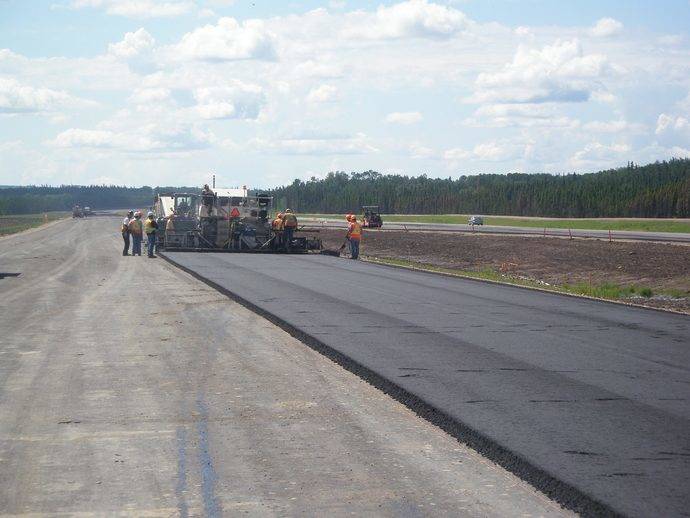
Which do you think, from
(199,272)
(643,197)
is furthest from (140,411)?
(643,197)

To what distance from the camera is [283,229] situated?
130 ft

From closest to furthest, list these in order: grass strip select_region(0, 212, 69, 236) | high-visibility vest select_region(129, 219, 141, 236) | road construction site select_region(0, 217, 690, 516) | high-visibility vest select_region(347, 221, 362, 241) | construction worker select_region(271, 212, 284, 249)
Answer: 1. road construction site select_region(0, 217, 690, 516)
2. high-visibility vest select_region(347, 221, 362, 241)
3. high-visibility vest select_region(129, 219, 141, 236)
4. construction worker select_region(271, 212, 284, 249)
5. grass strip select_region(0, 212, 69, 236)

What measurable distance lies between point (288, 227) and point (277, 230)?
51cm

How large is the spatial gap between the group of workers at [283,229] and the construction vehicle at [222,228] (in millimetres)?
40

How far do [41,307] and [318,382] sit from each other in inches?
377

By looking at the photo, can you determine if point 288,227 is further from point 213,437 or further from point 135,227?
point 213,437

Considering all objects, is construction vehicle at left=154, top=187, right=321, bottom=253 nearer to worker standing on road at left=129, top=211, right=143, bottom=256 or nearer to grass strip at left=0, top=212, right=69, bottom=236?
worker standing on road at left=129, top=211, right=143, bottom=256

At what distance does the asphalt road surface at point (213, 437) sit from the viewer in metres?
6.20

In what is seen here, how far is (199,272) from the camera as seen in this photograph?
26875mm

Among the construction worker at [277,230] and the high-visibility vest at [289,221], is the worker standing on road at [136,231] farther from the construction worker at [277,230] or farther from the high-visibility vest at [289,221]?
the high-visibility vest at [289,221]

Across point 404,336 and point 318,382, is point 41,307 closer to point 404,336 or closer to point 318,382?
point 404,336

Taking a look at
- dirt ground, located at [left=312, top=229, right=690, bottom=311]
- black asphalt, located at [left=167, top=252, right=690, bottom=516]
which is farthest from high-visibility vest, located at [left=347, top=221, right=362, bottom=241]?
black asphalt, located at [left=167, top=252, right=690, bottom=516]

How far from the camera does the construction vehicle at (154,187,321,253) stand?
39781 millimetres

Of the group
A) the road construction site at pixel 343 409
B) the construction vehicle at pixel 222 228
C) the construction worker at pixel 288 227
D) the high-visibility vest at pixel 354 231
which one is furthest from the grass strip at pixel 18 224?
the road construction site at pixel 343 409
